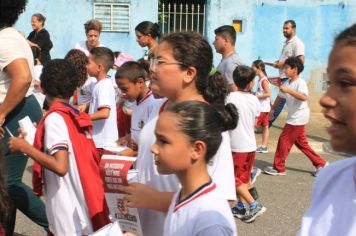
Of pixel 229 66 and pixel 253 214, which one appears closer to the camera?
pixel 253 214

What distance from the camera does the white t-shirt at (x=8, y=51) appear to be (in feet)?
12.0

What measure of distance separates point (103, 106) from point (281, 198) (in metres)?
2.27

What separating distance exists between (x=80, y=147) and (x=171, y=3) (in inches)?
372

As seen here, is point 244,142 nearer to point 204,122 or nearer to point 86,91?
point 86,91

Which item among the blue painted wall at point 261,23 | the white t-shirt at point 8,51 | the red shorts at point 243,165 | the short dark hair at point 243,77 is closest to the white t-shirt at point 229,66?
the short dark hair at point 243,77

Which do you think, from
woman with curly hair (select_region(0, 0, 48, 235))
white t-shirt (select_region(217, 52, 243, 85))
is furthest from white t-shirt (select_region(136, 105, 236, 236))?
white t-shirt (select_region(217, 52, 243, 85))

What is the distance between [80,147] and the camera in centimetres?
322

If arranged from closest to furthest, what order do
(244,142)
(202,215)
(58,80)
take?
(202,215), (58,80), (244,142)

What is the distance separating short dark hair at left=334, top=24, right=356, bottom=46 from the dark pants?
2.91 meters

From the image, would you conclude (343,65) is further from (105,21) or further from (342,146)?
(105,21)

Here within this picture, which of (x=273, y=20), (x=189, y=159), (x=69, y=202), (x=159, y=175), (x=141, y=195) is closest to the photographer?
(x=189, y=159)

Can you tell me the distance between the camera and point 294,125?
22.9ft

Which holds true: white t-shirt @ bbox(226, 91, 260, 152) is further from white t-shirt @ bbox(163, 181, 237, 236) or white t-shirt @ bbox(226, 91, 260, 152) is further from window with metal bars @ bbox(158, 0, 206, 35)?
window with metal bars @ bbox(158, 0, 206, 35)

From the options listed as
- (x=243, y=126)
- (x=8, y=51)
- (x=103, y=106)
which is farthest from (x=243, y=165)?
(x=8, y=51)
